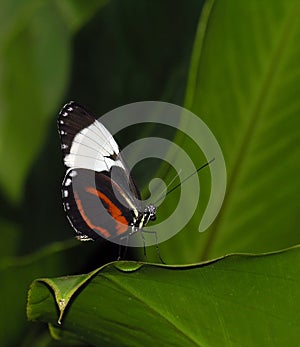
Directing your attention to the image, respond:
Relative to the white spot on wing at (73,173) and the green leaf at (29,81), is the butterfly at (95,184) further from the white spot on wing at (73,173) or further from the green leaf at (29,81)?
the green leaf at (29,81)

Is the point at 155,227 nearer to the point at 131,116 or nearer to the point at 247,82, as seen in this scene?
the point at 247,82

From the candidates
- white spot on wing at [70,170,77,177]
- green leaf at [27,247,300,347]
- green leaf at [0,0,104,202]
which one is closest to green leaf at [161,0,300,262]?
white spot on wing at [70,170,77,177]

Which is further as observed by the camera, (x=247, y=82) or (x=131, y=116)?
(x=131, y=116)

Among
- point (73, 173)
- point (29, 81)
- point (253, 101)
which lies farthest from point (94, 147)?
point (29, 81)

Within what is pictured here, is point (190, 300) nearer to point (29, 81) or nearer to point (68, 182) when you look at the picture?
point (68, 182)

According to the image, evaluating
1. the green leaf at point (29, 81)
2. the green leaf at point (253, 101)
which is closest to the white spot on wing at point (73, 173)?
the green leaf at point (253, 101)

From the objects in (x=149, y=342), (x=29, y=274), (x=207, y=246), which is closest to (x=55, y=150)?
(x=29, y=274)

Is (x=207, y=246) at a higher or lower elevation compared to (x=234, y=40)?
lower
